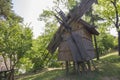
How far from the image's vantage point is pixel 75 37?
58.5 ft

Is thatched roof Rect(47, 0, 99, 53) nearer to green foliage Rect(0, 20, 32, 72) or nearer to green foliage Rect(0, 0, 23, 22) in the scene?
green foliage Rect(0, 20, 32, 72)

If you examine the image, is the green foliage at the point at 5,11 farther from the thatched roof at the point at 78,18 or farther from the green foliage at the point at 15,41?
the thatched roof at the point at 78,18

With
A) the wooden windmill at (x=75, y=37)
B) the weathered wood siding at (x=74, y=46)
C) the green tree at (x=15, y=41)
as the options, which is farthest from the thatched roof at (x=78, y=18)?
the green tree at (x=15, y=41)

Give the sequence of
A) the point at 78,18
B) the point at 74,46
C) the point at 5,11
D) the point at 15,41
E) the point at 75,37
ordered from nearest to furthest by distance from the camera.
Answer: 1. the point at 74,46
2. the point at 75,37
3. the point at 78,18
4. the point at 15,41
5. the point at 5,11

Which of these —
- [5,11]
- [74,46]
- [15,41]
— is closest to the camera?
[74,46]

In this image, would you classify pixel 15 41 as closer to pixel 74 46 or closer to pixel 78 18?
pixel 74 46

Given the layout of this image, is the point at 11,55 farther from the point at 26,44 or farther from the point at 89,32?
the point at 89,32

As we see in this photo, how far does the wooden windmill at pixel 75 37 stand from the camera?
17453 millimetres

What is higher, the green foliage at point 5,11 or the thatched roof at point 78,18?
the green foliage at point 5,11

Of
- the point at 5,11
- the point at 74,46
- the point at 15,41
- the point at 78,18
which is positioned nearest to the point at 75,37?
the point at 74,46

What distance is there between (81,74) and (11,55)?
10.0 metres

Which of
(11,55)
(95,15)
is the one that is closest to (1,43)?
(11,55)

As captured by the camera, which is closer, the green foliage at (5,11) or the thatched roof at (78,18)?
the thatched roof at (78,18)

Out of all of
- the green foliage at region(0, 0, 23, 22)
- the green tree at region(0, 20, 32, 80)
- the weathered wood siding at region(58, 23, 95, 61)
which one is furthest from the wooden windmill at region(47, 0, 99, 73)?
the green foliage at region(0, 0, 23, 22)
